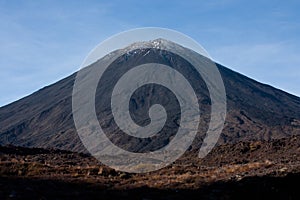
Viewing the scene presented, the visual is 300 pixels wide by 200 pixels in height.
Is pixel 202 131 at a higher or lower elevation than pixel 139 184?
higher

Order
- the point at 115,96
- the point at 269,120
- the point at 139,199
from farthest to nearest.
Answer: the point at 115,96 < the point at 269,120 < the point at 139,199

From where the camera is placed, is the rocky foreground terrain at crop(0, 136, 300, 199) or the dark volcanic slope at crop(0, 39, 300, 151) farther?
the dark volcanic slope at crop(0, 39, 300, 151)

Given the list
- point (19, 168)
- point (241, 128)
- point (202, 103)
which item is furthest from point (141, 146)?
point (19, 168)

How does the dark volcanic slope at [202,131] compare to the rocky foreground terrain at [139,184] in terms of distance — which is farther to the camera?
the dark volcanic slope at [202,131]

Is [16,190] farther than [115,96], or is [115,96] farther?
[115,96]

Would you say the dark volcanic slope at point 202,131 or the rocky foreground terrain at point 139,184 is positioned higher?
the dark volcanic slope at point 202,131

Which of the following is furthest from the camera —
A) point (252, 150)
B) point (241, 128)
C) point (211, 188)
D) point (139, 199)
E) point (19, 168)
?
point (241, 128)

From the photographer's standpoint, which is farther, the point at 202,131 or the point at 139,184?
the point at 202,131

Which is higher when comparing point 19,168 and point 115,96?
point 115,96

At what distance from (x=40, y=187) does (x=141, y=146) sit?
114 m

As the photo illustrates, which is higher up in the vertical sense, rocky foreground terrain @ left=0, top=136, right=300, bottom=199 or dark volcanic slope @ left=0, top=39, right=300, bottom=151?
dark volcanic slope @ left=0, top=39, right=300, bottom=151

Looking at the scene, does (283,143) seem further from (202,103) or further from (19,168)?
(202,103)

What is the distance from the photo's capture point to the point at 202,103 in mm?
170625

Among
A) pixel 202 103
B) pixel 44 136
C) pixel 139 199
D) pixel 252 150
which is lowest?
pixel 139 199
